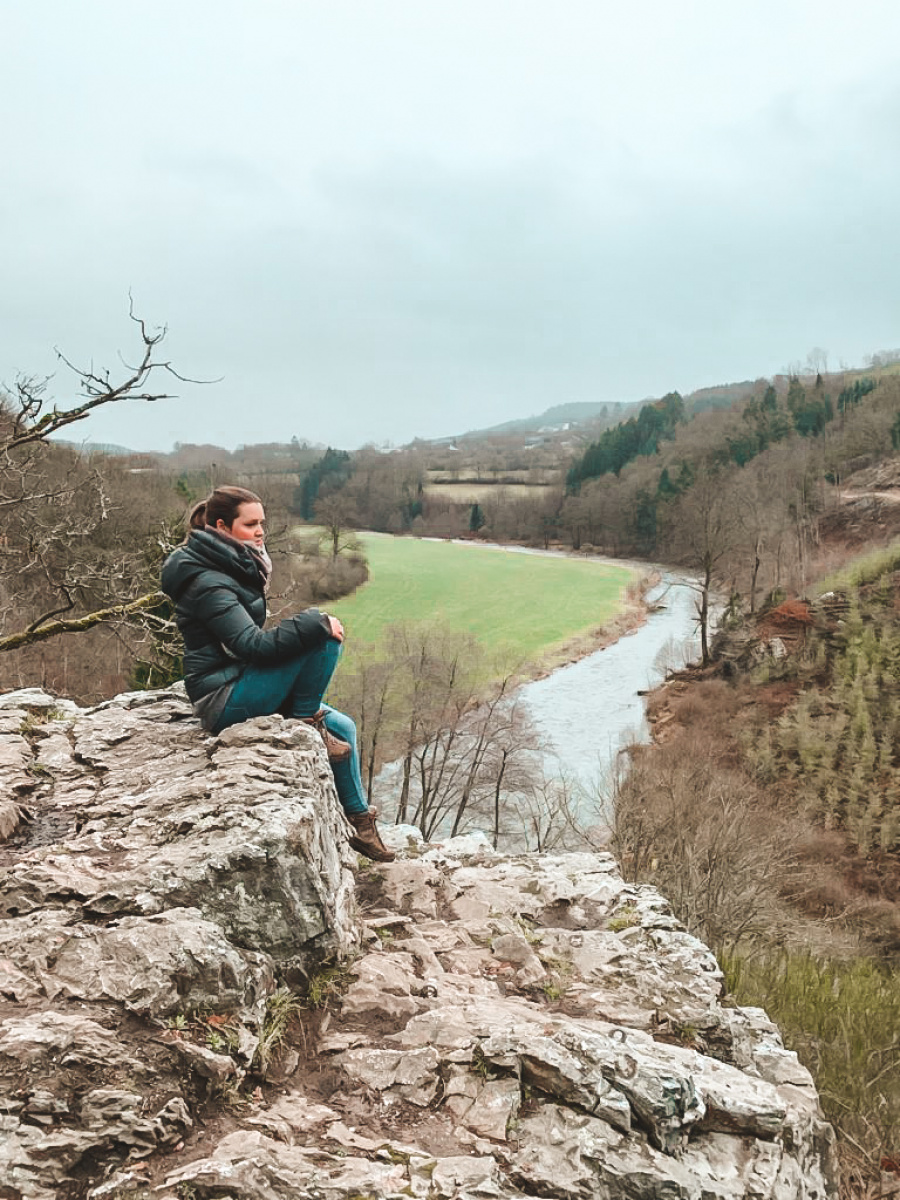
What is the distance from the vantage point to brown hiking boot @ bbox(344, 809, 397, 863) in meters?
5.67

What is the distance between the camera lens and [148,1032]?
3137 mm

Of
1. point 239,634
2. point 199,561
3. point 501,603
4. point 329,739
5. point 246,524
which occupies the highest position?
point 246,524

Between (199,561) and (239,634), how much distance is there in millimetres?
544

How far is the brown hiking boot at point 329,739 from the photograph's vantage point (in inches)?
204

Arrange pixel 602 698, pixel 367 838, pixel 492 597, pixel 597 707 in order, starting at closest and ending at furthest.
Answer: pixel 367 838, pixel 597 707, pixel 602 698, pixel 492 597

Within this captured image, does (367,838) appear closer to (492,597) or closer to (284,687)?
(284,687)

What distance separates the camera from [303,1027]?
3.75 m

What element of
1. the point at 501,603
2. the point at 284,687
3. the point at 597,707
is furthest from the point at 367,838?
the point at 501,603

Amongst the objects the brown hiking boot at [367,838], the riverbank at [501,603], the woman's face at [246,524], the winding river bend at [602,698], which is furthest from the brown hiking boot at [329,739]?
the riverbank at [501,603]

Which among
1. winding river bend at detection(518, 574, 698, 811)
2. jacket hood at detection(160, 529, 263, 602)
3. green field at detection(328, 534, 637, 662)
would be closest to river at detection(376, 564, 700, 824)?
winding river bend at detection(518, 574, 698, 811)

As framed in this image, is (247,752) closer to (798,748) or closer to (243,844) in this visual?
(243,844)

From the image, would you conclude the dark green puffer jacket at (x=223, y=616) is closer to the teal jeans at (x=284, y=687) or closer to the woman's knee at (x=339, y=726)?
the teal jeans at (x=284, y=687)

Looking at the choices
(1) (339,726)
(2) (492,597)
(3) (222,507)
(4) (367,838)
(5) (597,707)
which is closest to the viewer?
(3) (222,507)

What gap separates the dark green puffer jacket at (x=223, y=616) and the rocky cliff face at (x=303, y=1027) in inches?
20.0
